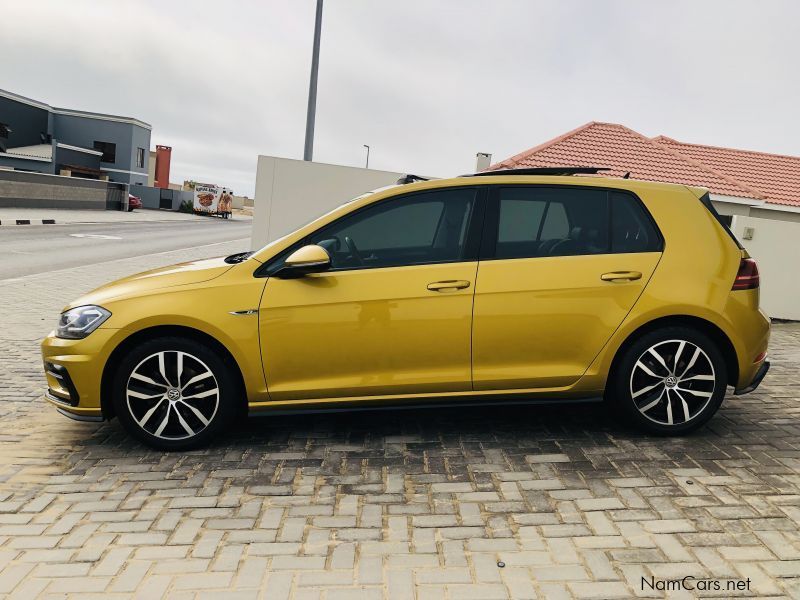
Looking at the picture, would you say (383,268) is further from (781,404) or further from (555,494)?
(781,404)

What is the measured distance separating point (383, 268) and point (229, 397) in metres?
1.25

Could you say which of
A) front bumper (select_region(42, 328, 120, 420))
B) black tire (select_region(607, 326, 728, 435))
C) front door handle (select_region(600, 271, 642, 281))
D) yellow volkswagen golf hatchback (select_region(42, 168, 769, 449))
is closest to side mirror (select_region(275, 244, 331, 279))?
yellow volkswagen golf hatchback (select_region(42, 168, 769, 449))

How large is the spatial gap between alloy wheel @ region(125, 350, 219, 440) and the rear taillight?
341 cm

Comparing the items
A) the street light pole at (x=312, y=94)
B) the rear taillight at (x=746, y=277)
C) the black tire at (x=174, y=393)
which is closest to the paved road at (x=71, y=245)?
the street light pole at (x=312, y=94)

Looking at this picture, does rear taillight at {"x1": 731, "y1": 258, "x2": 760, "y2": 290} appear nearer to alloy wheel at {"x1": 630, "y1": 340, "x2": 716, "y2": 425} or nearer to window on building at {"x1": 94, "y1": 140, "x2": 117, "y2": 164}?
alloy wheel at {"x1": 630, "y1": 340, "x2": 716, "y2": 425}

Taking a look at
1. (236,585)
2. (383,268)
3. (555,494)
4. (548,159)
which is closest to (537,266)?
(383,268)

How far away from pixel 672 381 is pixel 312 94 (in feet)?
36.3

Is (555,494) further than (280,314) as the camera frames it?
No

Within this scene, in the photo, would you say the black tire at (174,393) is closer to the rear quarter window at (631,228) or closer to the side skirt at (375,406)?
the side skirt at (375,406)

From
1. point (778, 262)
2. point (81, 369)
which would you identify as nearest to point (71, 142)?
point (778, 262)

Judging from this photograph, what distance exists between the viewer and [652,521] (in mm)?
3365

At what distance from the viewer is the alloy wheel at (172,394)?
4.10 meters

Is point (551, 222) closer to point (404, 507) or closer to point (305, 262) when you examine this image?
point (305, 262)

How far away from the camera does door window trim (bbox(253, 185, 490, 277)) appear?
4.19 meters
